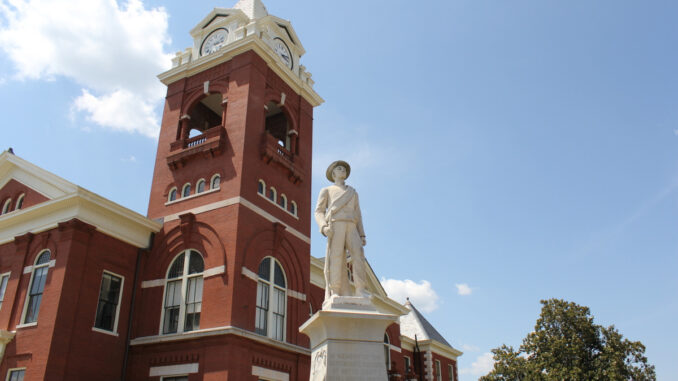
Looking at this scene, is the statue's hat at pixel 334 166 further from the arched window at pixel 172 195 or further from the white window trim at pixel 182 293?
the arched window at pixel 172 195

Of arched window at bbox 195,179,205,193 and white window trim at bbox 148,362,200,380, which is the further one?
arched window at bbox 195,179,205,193

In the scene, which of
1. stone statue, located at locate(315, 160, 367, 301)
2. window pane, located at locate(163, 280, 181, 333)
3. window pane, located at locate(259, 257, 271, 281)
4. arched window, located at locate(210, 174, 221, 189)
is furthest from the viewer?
arched window, located at locate(210, 174, 221, 189)

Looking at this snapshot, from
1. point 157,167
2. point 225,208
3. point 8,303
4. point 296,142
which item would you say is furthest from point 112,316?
point 296,142

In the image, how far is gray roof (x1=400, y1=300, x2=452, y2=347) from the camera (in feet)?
131

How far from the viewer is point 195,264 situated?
2044 cm

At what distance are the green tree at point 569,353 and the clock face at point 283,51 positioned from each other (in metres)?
21.7

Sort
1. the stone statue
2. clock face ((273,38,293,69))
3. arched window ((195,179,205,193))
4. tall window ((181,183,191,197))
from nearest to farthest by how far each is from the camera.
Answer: the stone statue → arched window ((195,179,205,193)) → tall window ((181,183,191,197)) → clock face ((273,38,293,69))

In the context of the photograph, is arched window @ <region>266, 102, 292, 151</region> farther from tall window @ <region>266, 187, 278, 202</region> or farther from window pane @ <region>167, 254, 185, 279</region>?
window pane @ <region>167, 254, 185, 279</region>

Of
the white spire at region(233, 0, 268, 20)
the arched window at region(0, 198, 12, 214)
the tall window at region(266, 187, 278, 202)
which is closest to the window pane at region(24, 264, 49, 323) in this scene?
the arched window at region(0, 198, 12, 214)

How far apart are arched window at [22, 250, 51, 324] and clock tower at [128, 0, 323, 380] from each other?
3.37 meters

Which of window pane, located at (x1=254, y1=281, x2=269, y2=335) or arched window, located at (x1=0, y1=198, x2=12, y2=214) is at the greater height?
arched window, located at (x1=0, y1=198, x2=12, y2=214)

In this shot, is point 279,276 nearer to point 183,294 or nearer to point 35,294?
point 183,294

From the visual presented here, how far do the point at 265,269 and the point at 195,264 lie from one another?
274 cm

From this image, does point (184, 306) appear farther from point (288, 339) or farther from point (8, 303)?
point (8, 303)
